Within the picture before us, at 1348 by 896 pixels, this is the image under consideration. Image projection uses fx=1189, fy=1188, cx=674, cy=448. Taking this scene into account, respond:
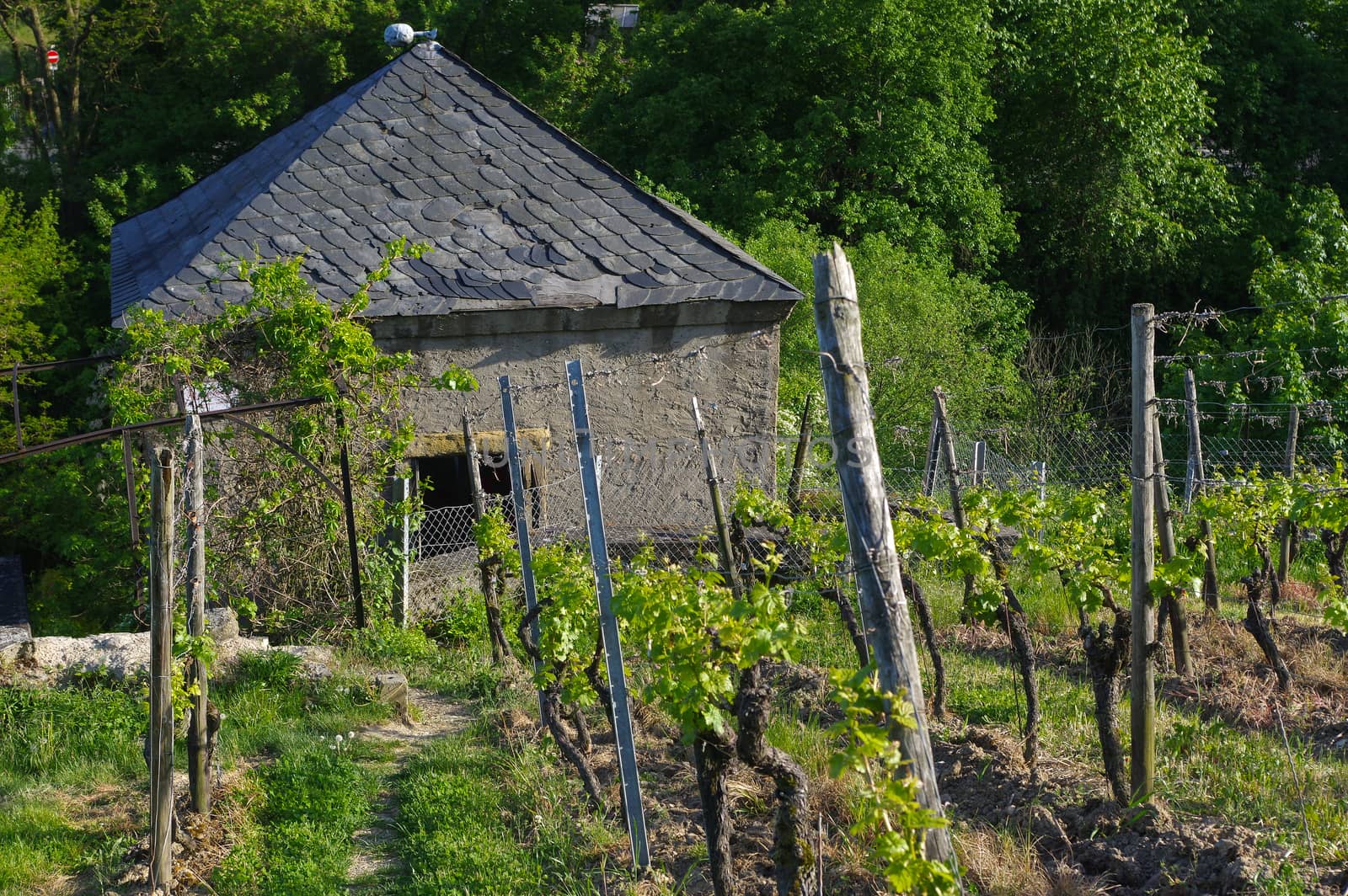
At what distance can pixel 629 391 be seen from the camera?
9266 millimetres

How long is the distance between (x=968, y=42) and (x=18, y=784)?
17066 mm

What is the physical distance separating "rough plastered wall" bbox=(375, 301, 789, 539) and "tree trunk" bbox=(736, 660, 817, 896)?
4.96 m

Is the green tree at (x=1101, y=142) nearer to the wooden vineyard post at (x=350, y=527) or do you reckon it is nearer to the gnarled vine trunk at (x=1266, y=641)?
the gnarled vine trunk at (x=1266, y=641)

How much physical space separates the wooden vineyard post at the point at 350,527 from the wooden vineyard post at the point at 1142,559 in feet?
16.4

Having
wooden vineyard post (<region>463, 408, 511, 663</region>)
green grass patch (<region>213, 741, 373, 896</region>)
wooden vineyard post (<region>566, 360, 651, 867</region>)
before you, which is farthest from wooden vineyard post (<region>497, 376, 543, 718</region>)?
wooden vineyard post (<region>463, 408, 511, 663</region>)

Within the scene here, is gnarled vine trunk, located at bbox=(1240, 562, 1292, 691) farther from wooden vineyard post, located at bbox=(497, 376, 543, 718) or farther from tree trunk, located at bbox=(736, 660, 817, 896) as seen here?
wooden vineyard post, located at bbox=(497, 376, 543, 718)

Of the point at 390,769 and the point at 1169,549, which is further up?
the point at 1169,549

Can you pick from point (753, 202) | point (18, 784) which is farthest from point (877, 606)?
point (753, 202)

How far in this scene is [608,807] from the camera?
5145 millimetres

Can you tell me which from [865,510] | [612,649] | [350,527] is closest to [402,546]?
[350,527]

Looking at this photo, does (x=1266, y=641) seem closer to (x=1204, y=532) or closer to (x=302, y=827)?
(x=1204, y=532)

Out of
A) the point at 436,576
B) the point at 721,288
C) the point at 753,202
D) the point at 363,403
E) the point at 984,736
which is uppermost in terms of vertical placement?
the point at 753,202

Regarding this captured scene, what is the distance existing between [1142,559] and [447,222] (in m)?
6.32

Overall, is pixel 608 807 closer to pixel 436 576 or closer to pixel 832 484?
pixel 436 576
